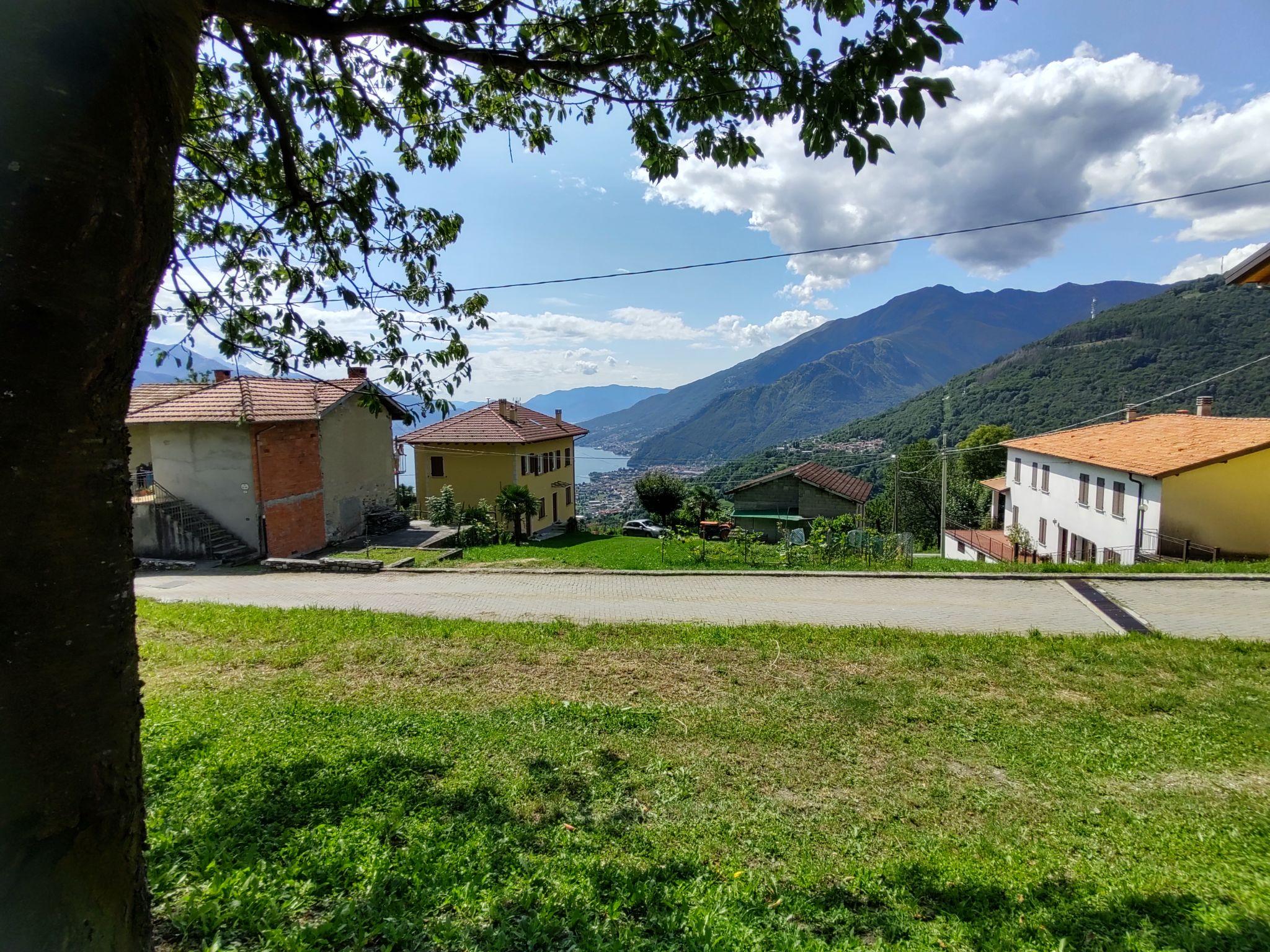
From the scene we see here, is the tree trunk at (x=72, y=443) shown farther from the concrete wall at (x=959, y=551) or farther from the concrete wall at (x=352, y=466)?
the concrete wall at (x=959, y=551)

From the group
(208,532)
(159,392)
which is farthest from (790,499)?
(159,392)

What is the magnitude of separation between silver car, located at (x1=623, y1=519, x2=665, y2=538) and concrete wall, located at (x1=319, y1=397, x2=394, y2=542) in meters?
16.9

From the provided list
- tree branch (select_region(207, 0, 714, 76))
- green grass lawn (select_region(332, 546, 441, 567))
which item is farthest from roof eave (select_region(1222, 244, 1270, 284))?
green grass lawn (select_region(332, 546, 441, 567))

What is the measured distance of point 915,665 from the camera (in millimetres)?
6926

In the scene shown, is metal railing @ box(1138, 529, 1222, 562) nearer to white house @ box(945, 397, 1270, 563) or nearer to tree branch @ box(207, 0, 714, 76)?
white house @ box(945, 397, 1270, 563)

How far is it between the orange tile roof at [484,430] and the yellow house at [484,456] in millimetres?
32

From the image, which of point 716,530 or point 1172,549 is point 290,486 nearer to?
point 716,530

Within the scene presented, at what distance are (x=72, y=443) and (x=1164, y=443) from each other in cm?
2640

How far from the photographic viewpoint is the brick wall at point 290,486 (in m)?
17.1

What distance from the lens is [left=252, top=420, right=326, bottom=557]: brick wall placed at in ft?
56.2

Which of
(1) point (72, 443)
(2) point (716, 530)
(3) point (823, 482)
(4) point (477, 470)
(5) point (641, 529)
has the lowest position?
(5) point (641, 529)

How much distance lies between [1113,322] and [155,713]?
9592 centimetres

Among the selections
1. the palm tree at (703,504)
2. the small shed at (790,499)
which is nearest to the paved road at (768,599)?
the palm tree at (703,504)

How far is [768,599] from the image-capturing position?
11.0 meters
